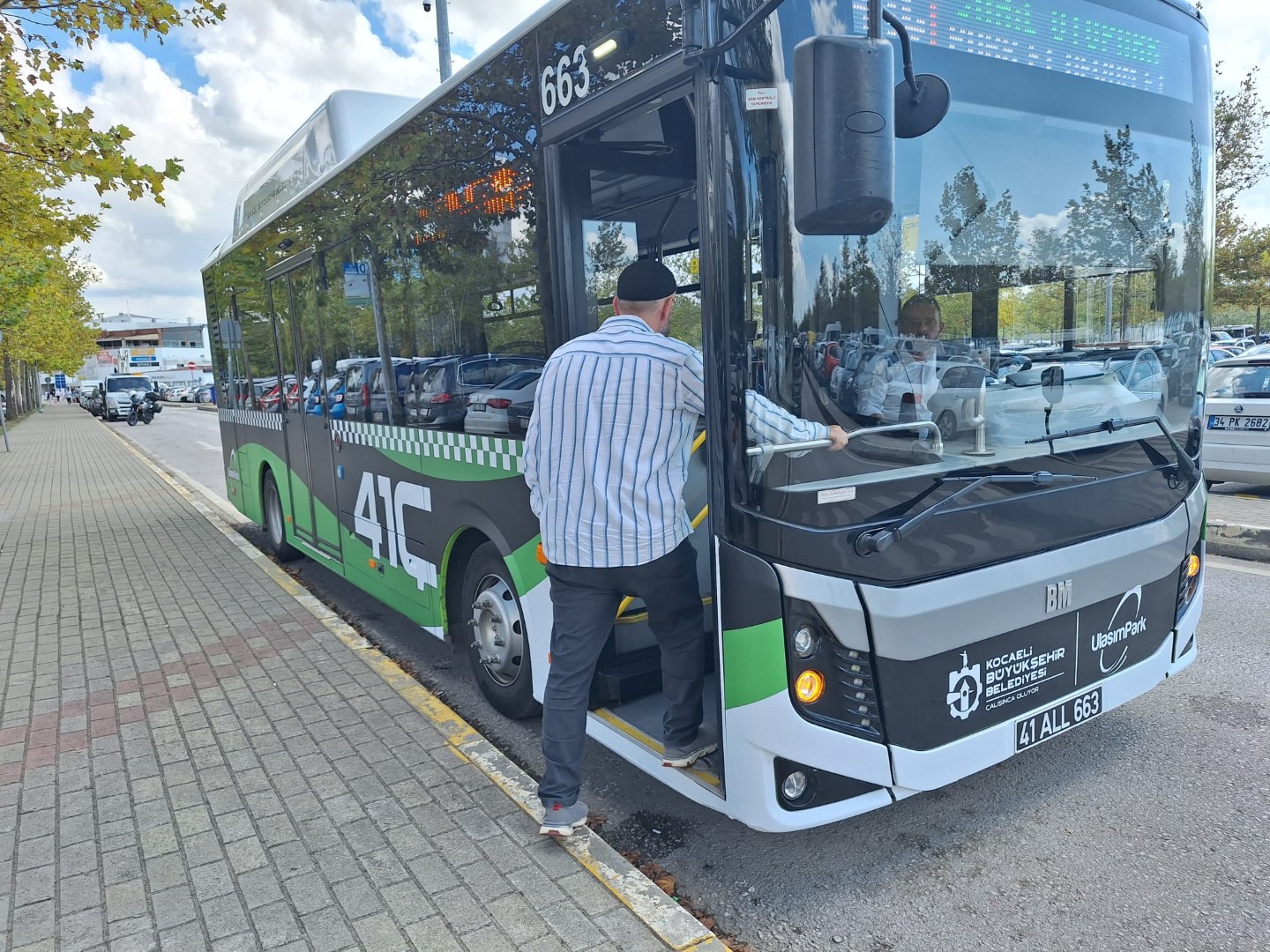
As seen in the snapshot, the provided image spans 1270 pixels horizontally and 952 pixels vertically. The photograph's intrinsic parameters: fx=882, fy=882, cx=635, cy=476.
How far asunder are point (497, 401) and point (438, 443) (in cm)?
68

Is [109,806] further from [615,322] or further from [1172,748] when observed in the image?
[1172,748]

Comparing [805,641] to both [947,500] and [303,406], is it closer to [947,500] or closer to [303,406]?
[947,500]

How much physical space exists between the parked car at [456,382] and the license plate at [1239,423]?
25.4 ft

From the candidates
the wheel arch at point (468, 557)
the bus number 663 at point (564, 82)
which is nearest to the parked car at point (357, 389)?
the wheel arch at point (468, 557)

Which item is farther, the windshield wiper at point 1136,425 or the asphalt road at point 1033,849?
the windshield wiper at point 1136,425

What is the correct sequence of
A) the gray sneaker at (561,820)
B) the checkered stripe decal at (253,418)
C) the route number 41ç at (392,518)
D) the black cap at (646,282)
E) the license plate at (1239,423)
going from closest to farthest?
the black cap at (646,282) < the gray sneaker at (561,820) < the route number 41ç at (392,518) < the checkered stripe decal at (253,418) < the license plate at (1239,423)

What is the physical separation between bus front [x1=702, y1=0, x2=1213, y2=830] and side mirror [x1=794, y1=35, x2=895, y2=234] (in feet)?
0.05

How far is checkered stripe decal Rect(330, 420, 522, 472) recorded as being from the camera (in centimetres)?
372

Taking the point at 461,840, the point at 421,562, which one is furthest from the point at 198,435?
the point at 461,840

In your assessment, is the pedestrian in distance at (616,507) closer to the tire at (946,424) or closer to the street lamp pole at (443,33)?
the tire at (946,424)

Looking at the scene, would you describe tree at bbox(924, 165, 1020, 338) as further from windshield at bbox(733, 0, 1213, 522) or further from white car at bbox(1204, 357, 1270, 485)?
white car at bbox(1204, 357, 1270, 485)

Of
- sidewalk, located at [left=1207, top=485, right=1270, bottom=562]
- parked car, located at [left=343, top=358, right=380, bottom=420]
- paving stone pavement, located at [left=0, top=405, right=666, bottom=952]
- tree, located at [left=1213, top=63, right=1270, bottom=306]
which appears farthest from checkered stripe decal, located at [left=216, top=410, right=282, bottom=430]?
tree, located at [left=1213, top=63, right=1270, bottom=306]

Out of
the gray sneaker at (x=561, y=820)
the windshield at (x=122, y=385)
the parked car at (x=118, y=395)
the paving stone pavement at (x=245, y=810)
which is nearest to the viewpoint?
the paving stone pavement at (x=245, y=810)

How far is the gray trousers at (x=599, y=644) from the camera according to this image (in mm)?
2895
